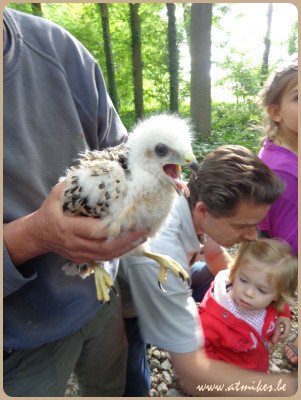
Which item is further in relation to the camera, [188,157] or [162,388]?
[162,388]

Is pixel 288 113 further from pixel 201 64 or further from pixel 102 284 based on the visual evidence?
pixel 201 64

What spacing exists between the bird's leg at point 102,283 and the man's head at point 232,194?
0.77m

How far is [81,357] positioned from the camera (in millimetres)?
1919

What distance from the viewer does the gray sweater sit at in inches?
53.2

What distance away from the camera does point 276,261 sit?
7.00ft

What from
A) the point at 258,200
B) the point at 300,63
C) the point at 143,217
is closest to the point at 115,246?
the point at 143,217

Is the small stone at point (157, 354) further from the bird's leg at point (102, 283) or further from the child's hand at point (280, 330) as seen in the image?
the bird's leg at point (102, 283)

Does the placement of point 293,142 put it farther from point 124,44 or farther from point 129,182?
point 124,44

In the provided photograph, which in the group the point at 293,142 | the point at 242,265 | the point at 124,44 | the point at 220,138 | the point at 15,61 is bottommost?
the point at 220,138

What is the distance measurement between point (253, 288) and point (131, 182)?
118 cm

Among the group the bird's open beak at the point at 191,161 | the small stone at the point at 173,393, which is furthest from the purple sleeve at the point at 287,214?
the small stone at the point at 173,393

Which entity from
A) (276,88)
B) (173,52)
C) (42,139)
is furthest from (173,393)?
(173,52)

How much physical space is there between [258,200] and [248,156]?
29cm

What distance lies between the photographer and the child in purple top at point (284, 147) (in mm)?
2176
